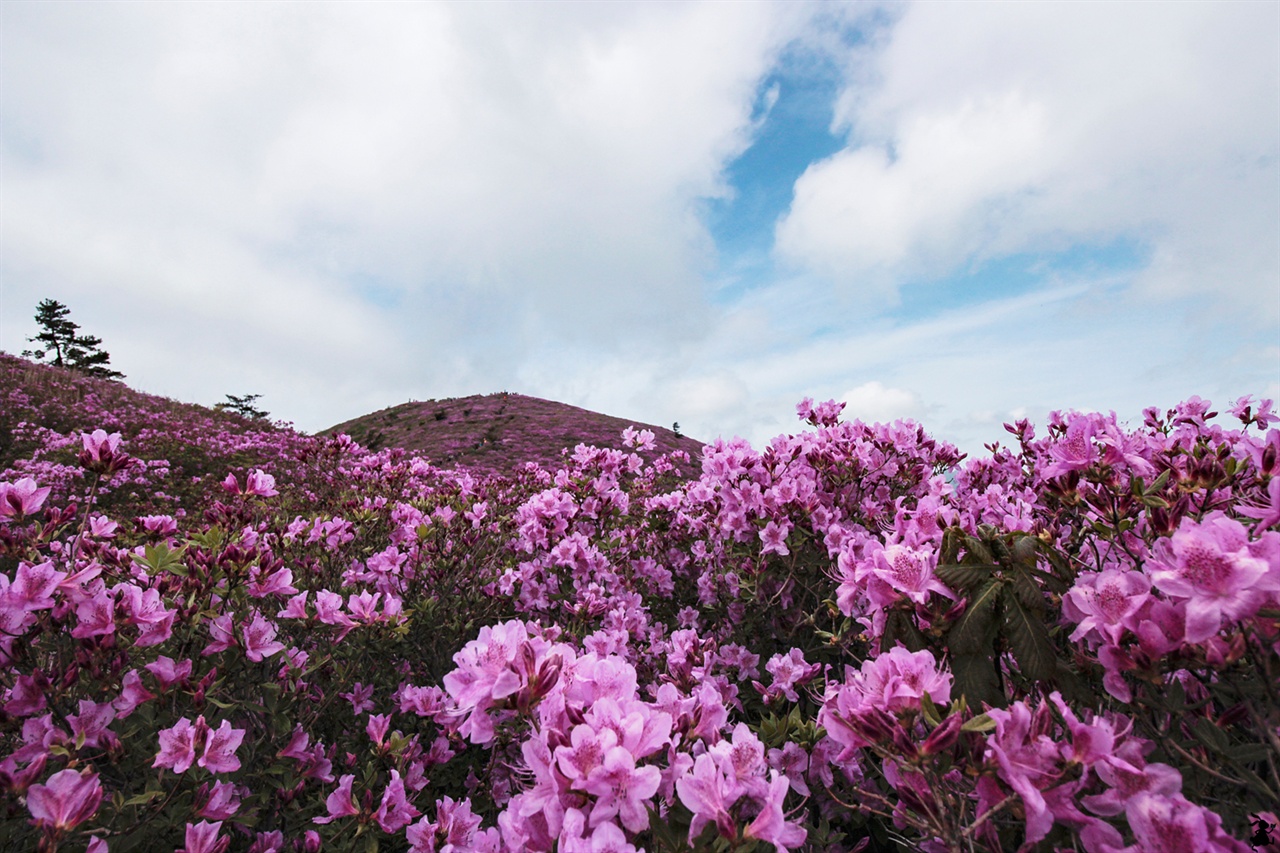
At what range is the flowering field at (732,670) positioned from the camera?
3.92 feet

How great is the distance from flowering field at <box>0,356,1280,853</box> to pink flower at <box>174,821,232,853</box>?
0.01m

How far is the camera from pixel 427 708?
295 cm

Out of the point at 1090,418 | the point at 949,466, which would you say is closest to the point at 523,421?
the point at 949,466

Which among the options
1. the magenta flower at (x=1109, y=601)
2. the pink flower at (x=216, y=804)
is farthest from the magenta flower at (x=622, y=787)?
the pink flower at (x=216, y=804)

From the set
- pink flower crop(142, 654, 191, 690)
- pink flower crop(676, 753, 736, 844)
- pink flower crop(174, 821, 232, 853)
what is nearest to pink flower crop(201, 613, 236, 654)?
pink flower crop(142, 654, 191, 690)

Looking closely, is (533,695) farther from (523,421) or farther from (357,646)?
(523,421)

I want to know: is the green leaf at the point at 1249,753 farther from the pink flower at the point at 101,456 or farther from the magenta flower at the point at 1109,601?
the pink flower at the point at 101,456

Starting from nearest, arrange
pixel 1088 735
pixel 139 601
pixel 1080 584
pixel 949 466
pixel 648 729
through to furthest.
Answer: pixel 1088 735 → pixel 648 729 → pixel 1080 584 → pixel 139 601 → pixel 949 466

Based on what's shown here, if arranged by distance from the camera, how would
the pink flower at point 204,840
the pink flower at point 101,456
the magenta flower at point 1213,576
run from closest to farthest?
1. the magenta flower at point 1213,576
2. the pink flower at point 204,840
3. the pink flower at point 101,456

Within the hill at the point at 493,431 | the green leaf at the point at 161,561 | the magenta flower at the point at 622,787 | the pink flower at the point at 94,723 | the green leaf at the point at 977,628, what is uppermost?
the hill at the point at 493,431

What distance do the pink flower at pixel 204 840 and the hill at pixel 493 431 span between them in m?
14.4

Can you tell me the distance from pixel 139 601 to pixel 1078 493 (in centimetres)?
334

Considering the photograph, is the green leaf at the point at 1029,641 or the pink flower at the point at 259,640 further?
the pink flower at the point at 259,640

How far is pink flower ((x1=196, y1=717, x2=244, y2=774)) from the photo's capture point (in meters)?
2.04
